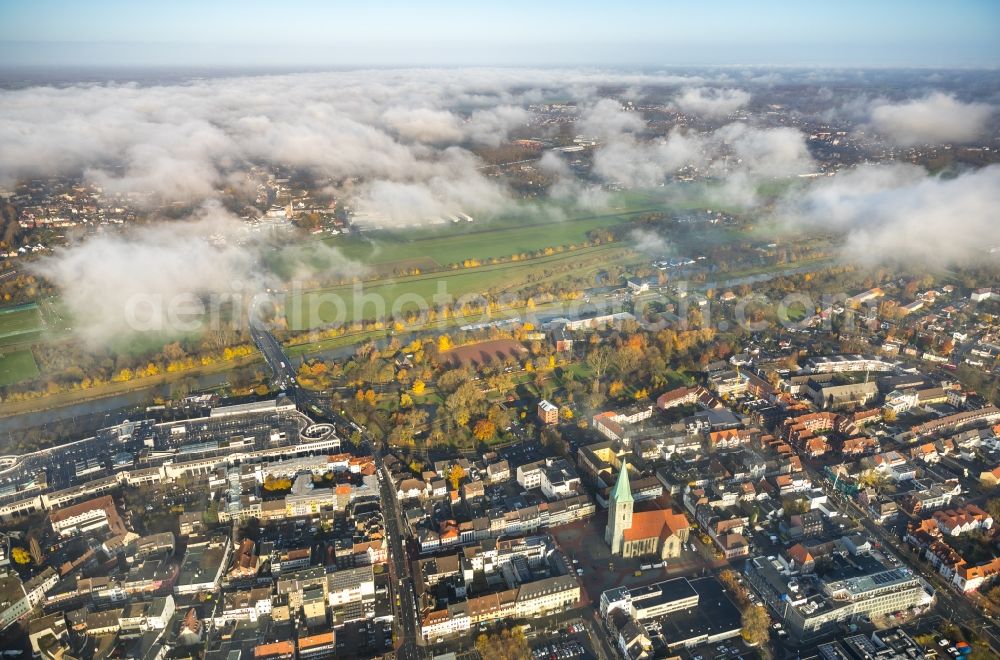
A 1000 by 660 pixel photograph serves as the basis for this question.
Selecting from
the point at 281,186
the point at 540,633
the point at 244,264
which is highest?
the point at 281,186

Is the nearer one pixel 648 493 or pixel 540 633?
pixel 540 633

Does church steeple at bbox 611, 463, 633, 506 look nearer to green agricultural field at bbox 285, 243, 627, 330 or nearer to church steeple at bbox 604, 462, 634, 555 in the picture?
church steeple at bbox 604, 462, 634, 555

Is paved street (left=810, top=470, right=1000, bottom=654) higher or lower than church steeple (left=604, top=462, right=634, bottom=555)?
lower

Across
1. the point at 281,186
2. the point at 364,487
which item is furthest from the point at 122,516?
the point at 281,186

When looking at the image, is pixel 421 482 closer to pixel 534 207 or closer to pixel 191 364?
pixel 191 364

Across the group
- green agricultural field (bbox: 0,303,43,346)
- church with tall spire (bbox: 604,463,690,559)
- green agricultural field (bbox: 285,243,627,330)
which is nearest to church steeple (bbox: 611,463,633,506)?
church with tall spire (bbox: 604,463,690,559)

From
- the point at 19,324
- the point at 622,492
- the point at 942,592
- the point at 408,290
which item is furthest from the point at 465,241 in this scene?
the point at 942,592

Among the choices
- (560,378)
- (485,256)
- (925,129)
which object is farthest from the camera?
(925,129)
